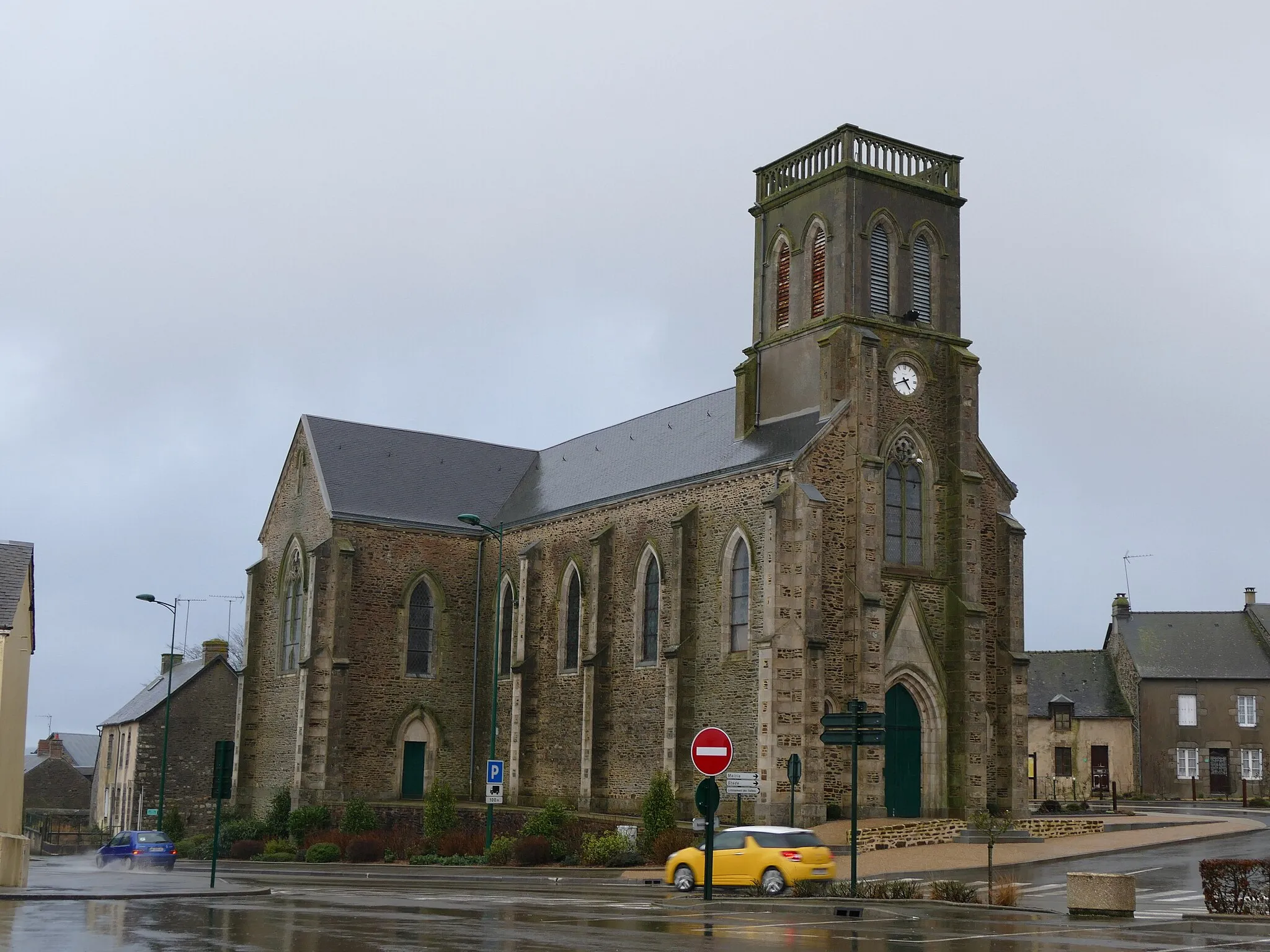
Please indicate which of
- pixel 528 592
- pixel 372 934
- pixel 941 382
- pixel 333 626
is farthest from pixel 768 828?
pixel 333 626

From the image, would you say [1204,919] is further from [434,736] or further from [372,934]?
[434,736]

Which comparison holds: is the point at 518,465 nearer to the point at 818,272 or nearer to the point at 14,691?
the point at 818,272

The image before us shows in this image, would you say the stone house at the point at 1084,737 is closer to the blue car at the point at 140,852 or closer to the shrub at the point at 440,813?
the shrub at the point at 440,813

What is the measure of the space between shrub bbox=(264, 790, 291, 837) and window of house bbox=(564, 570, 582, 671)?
9.58 metres

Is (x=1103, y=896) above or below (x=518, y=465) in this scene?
below

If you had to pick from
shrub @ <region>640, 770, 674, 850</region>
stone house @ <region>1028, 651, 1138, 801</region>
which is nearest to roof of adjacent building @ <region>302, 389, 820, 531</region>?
shrub @ <region>640, 770, 674, 850</region>

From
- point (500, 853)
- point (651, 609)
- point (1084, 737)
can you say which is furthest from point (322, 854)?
point (1084, 737)

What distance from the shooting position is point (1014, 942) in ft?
49.2

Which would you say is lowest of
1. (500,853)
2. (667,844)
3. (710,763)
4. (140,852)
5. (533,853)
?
(140,852)

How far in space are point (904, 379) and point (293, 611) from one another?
2247 cm

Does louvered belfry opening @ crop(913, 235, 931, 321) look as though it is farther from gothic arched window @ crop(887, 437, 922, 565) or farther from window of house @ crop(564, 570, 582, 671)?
window of house @ crop(564, 570, 582, 671)

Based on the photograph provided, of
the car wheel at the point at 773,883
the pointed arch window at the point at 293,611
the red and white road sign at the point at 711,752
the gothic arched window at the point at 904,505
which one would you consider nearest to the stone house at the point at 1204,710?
the gothic arched window at the point at 904,505

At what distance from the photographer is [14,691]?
27500 mm

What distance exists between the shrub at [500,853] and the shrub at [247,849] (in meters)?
10.3
